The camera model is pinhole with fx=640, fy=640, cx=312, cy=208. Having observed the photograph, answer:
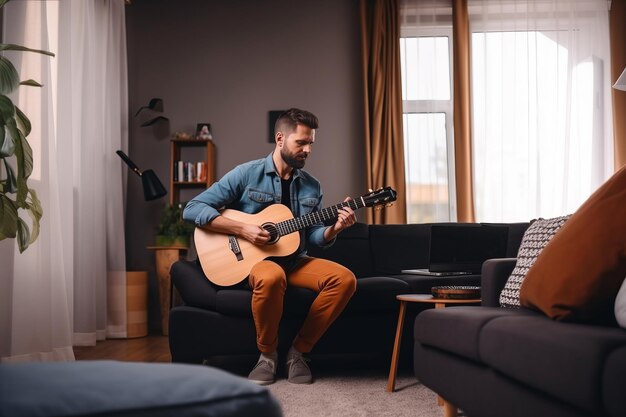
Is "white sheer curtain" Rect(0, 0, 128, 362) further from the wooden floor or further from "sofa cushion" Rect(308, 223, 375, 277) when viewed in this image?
"sofa cushion" Rect(308, 223, 375, 277)

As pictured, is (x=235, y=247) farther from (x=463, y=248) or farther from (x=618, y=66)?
(x=618, y=66)

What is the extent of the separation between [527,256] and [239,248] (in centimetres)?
124

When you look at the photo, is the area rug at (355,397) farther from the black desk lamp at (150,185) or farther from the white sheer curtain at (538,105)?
the white sheer curtain at (538,105)

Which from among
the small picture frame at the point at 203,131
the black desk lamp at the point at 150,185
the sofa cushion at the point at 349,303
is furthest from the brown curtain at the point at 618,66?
the black desk lamp at the point at 150,185

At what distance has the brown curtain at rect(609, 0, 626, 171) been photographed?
4.79m

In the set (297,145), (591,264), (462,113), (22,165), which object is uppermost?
(462,113)

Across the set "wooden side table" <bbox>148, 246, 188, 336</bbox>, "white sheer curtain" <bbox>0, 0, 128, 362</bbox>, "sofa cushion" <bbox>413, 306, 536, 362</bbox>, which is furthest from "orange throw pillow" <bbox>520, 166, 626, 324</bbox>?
"wooden side table" <bbox>148, 246, 188, 336</bbox>

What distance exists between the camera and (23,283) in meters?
2.90

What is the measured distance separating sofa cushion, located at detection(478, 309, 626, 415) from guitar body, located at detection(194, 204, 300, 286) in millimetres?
1375

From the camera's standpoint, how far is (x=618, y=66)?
4852 mm

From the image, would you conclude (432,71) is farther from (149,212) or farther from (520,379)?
(520,379)

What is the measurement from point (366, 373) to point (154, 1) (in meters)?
3.59

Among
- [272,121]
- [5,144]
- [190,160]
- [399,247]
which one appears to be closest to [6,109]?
[5,144]

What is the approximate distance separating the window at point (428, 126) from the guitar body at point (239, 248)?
2.24 meters
